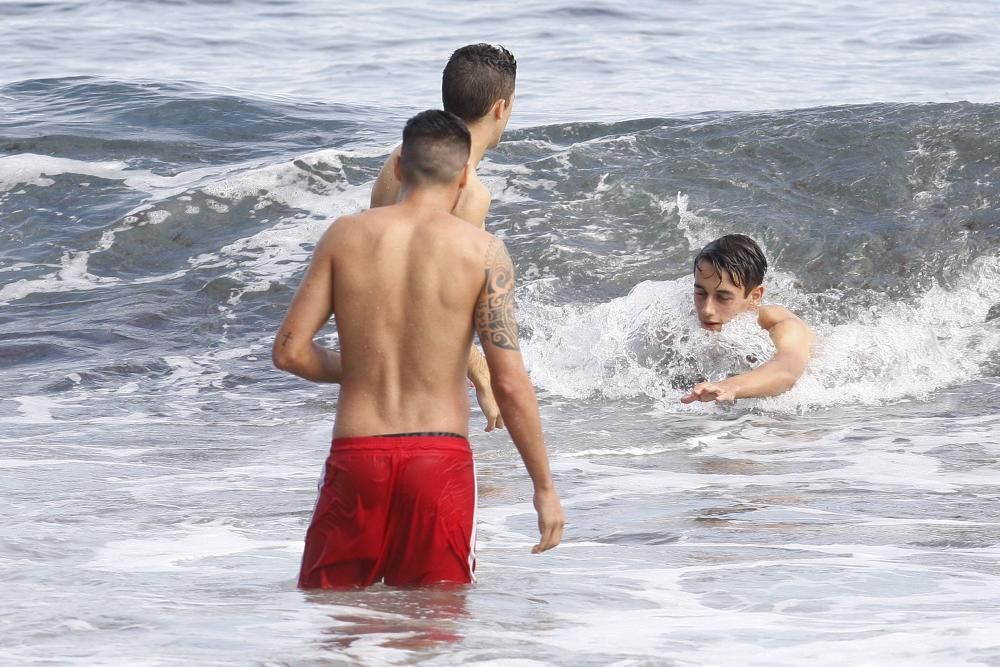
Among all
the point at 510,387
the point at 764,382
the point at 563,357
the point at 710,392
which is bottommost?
the point at 563,357

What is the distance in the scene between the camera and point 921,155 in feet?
42.1

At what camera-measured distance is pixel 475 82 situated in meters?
5.21

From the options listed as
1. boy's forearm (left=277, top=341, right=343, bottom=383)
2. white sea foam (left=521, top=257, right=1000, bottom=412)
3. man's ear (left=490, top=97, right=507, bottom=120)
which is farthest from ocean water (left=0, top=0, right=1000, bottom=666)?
man's ear (left=490, top=97, right=507, bottom=120)

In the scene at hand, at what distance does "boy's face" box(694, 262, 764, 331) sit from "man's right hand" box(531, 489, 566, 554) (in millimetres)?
3982

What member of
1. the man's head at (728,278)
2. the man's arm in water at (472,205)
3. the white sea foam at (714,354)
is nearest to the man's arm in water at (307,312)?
the man's arm in water at (472,205)

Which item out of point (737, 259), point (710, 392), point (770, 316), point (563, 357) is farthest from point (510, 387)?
point (563, 357)

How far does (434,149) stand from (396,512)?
42.2 inches

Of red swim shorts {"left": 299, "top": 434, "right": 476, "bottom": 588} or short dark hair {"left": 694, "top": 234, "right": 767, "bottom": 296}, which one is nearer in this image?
red swim shorts {"left": 299, "top": 434, "right": 476, "bottom": 588}

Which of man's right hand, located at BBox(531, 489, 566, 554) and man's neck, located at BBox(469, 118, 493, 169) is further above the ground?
man's neck, located at BBox(469, 118, 493, 169)

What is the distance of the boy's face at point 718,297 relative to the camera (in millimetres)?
7750

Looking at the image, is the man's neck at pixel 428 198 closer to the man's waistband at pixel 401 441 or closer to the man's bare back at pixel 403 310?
the man's bare back at pixel 403 310

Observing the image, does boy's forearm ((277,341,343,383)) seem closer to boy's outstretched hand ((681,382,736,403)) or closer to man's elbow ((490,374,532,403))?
man's elbow ((490,374,532,403))

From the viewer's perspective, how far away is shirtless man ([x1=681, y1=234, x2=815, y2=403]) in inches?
300

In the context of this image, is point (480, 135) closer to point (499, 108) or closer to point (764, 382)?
point (499, 108)
